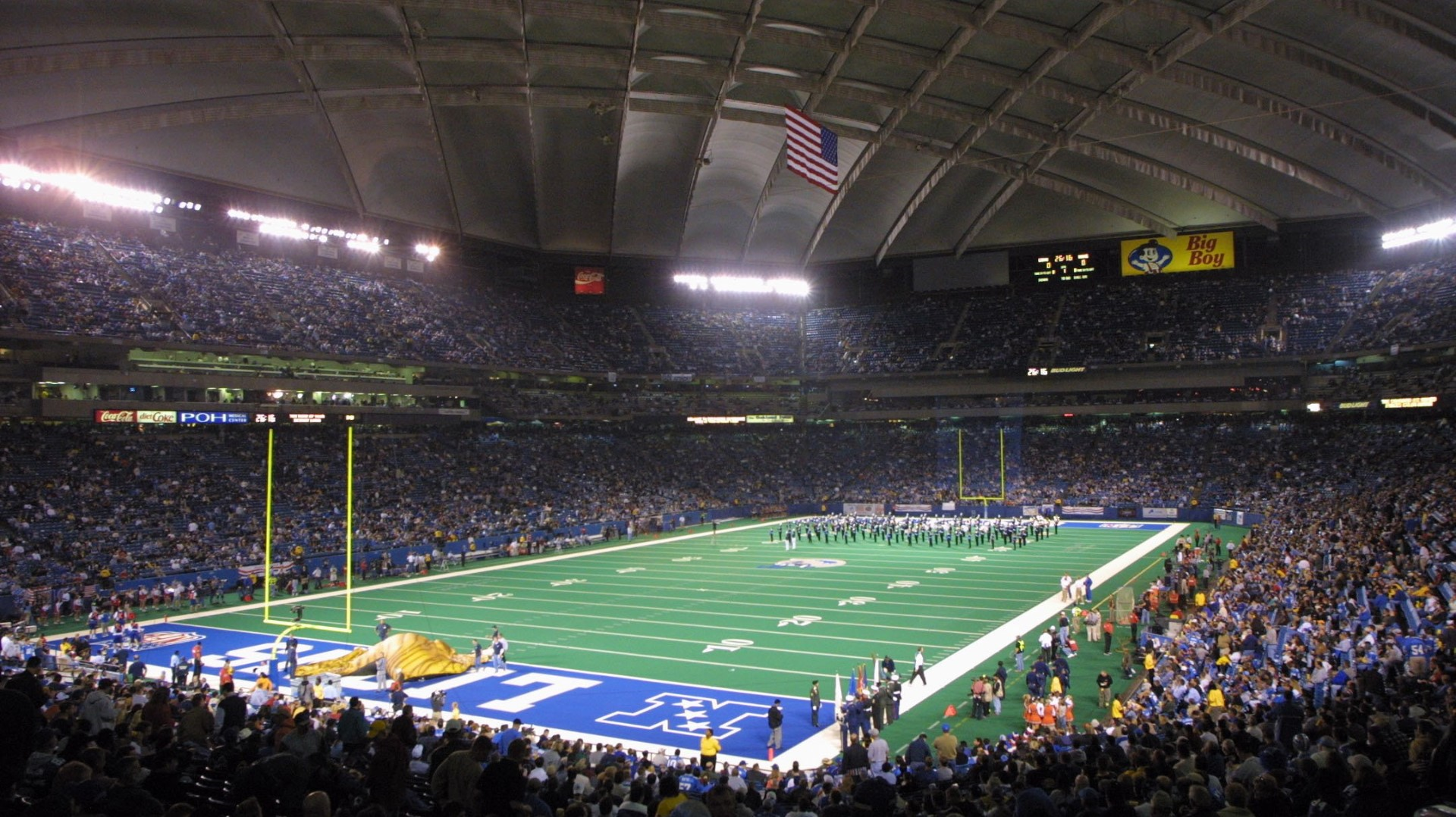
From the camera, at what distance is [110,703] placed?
9578mm

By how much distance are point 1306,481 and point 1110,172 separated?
1711 centimetres

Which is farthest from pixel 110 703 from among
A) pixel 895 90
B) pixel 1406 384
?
pixel 1406 384

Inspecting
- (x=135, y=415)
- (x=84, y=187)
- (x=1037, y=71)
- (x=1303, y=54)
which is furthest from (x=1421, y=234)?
(x=84, y=187)

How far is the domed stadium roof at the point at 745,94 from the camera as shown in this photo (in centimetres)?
2678

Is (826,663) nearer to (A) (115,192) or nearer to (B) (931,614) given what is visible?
(B) (931,614)

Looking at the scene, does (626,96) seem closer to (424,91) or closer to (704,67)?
(704,67)

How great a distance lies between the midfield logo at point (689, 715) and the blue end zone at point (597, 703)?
0.01m

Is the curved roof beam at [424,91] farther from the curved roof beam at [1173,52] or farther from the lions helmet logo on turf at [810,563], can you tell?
the curved roof beam at [1173,52]

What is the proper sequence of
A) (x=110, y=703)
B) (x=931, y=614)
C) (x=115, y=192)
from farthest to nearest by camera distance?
(x=115, y=192) → (x=931, y=614) → (x=110, y=703)

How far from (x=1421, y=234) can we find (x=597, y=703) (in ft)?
152

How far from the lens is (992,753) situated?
10.7 meters

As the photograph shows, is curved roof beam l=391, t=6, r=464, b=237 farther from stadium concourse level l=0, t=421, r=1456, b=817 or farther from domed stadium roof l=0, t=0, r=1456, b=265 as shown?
stadium concourse level l=0, t=421, r=1456, b=817

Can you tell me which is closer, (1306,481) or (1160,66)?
(1160,66)

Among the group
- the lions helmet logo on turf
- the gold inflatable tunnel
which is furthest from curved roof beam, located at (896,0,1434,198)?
the gold inflatable tunnel
